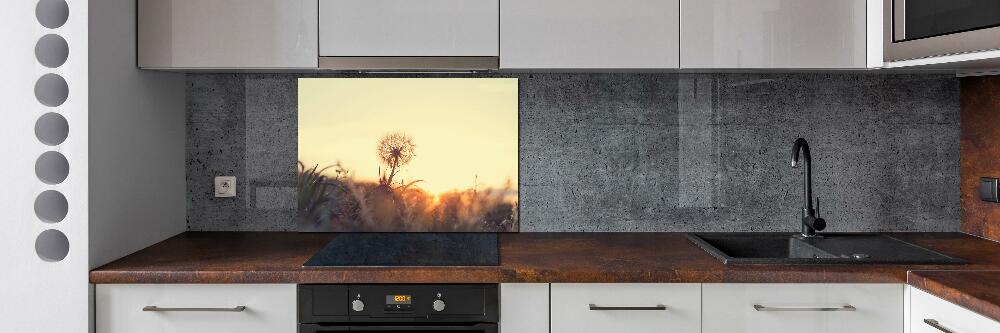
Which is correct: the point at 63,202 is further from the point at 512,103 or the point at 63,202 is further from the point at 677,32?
the point at 677,32

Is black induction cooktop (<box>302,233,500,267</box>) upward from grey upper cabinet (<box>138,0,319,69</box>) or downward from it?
downward

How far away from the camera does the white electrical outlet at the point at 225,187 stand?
2566 mm

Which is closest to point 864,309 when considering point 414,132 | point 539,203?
point 539,203

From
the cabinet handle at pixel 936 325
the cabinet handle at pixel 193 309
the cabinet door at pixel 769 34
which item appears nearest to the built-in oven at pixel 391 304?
the cabinet handle at pixel 193 309

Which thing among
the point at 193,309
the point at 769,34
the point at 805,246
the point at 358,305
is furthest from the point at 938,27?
the point at 193,309

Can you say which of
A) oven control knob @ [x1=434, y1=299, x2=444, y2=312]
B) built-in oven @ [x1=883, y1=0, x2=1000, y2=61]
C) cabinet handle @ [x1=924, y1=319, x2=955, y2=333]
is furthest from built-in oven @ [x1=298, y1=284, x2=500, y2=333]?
built-in oven @ [x1=883, y1=0, x2=1000, y2=61]

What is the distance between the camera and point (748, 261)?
A: 1938mm

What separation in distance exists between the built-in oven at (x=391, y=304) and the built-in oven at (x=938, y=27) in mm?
1324

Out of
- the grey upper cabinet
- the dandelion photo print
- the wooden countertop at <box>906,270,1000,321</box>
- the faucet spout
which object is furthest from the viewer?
the dandelion photo print

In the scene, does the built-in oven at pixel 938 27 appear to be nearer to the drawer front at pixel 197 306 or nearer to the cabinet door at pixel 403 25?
the cabinet door at pixel 403 25

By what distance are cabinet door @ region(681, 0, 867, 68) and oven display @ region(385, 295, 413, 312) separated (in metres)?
1.04

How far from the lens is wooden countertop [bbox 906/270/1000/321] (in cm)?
155

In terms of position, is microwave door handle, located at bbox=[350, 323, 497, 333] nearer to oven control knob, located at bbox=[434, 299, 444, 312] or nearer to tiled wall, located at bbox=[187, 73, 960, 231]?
oven control knob, located at bbox=[434, 299, 444, 312]

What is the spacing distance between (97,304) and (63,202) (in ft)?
1.03
